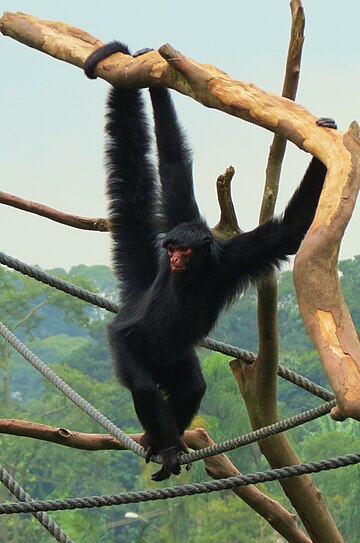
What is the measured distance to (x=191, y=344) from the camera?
5.81 m

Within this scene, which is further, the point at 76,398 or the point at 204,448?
the point at 76,398

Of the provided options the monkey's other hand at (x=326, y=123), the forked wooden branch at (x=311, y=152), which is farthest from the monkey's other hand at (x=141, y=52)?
the monkey's other hand at (x=326, y=123)

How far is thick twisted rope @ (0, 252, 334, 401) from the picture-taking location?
6.05 meters

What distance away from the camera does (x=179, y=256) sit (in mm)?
5512

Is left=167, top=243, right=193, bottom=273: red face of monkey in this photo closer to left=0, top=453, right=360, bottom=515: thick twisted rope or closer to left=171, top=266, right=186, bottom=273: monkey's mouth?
left=171, top=266, right=186, bottom=273: monkey's mouth

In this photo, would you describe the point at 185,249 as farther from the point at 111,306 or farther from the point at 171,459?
the point at 111,306

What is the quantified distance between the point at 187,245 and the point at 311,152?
181 centimetres

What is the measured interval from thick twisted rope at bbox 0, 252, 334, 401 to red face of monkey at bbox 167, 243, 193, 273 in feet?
1.84

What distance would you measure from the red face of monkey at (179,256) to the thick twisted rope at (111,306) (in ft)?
1.84

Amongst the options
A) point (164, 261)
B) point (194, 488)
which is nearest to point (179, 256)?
point (164, 261)

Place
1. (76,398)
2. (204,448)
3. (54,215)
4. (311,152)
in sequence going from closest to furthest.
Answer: (311,152) → (204,448) → (76,398) → (54,215)

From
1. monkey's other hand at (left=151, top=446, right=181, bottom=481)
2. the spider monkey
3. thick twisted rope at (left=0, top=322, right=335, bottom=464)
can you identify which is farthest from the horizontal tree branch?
monkey's other hand at (left=151, top=446, right=181, bottom=481)

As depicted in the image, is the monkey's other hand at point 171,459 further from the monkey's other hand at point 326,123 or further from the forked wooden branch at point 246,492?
the monkey's other hand at point 326,123

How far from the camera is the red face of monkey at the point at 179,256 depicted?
5484mm
